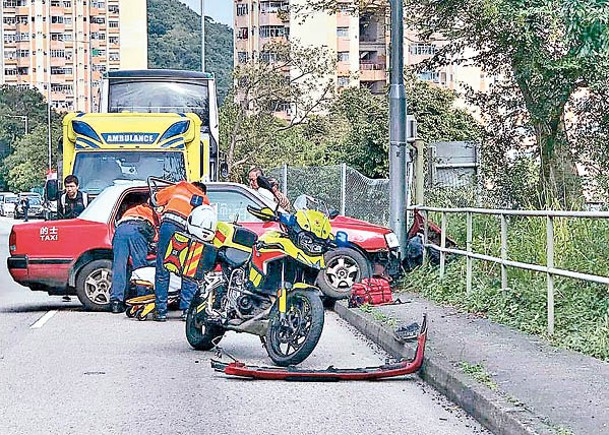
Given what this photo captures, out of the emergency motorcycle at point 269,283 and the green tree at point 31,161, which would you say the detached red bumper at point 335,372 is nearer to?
the emergency motorcycle at point 269,283

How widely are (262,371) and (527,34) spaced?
8682 mm

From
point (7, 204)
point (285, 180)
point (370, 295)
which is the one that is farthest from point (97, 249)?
point (7, 204)

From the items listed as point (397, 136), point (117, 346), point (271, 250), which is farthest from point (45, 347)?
point (397, 136)

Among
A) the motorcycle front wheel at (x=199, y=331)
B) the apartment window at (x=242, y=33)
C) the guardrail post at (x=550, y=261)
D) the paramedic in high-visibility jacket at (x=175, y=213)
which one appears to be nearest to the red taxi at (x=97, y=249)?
the paramedic in high-visibility jacket at (x=175, y=213)

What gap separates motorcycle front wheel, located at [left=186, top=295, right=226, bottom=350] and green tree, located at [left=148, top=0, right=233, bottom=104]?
86.7 metres

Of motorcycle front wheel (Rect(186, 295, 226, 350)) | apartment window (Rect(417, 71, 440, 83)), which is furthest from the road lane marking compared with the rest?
apartment window (Rect(417, 71, 440, 83))

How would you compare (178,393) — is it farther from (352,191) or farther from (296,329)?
(352,191)

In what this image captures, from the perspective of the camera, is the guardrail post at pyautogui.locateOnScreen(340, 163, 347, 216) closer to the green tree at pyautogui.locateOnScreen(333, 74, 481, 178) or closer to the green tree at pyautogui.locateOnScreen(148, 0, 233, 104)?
the green tree at pyautogui.locateOnScreen(333, 74, 481, 178)

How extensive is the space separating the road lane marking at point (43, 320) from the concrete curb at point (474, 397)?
434 centimetres

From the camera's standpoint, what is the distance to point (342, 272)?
15477mm

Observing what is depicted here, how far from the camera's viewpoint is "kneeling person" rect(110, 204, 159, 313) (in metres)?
14.3

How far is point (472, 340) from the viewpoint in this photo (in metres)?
11.1

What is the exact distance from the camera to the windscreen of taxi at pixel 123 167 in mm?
19562

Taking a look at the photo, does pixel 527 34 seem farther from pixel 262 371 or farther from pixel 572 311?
pixel 262 371
